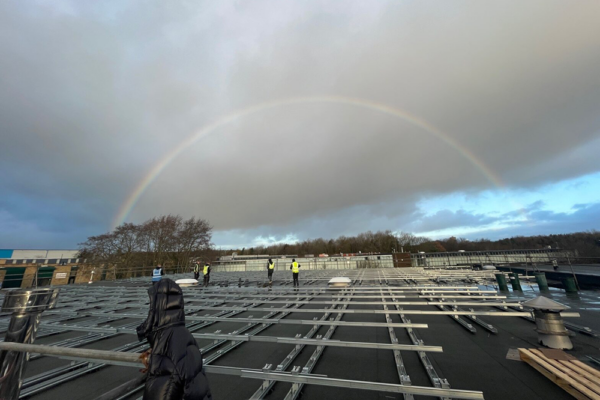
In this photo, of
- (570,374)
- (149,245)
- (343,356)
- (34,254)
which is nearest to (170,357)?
(343,356)

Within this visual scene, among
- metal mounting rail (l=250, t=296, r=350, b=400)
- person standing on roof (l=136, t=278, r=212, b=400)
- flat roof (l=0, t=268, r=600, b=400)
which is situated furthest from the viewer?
flat roof (l=0, t=268, r=600, b=400)

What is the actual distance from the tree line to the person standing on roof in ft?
114

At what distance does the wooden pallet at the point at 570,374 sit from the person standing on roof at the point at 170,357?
493cm

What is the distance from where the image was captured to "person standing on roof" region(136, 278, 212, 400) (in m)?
1.76

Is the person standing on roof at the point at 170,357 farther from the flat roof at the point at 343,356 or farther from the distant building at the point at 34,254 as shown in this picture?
the distant building at the point at 34,254

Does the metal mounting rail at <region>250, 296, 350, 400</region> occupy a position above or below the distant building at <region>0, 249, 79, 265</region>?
below

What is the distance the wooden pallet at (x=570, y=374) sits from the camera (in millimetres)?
3422

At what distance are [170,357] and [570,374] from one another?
5.77 meters

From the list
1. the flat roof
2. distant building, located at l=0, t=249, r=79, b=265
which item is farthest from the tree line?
distant building, located at l=0, t=249, r=79, b=265

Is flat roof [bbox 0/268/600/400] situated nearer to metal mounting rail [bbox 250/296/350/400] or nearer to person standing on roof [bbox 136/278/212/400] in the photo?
metal mounting rail [bbox 250/296/350/400]

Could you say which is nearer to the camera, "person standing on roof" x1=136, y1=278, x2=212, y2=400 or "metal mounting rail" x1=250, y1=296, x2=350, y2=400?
"person standing on roof" x1=136, y1=278, x2=212, y2=400

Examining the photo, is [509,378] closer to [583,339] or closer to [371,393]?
[371,393]

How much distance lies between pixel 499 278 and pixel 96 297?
22.4 metres

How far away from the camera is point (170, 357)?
1849 millimetres
